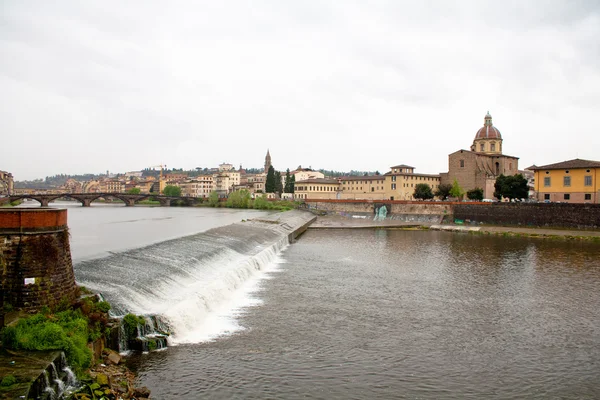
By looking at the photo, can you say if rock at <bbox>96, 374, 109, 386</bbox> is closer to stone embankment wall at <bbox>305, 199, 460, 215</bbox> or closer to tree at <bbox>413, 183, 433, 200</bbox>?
stone embankment wall at <bbox>305, 199, 460, 215</bbox>

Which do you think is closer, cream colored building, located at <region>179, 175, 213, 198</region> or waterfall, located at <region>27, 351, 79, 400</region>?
waterfall, located at <region>27, 351, 79, 400</region>

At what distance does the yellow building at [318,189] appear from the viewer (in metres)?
102

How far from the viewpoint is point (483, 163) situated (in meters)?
78.3

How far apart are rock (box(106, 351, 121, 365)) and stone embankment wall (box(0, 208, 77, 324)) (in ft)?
5.69

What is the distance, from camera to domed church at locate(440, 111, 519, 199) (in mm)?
76875

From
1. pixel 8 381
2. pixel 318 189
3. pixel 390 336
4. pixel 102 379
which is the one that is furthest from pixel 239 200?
pixel 8 381

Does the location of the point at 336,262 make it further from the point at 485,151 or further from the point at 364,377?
the point at 485,151

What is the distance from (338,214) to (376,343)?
64.1 metres

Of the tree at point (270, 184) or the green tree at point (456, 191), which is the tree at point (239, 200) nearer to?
the tree at point (270, 184)

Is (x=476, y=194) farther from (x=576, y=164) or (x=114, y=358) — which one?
(x=114, y=358)

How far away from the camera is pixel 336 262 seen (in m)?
27.5

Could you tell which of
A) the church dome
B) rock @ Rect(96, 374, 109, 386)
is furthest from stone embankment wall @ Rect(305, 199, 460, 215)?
rock @ Rect(96, 374, 109, 386)

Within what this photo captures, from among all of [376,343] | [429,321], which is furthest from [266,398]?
[429,321]

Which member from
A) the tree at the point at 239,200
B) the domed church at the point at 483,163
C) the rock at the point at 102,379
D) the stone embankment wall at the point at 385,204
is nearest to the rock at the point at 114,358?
the rock at the point at 102,379
